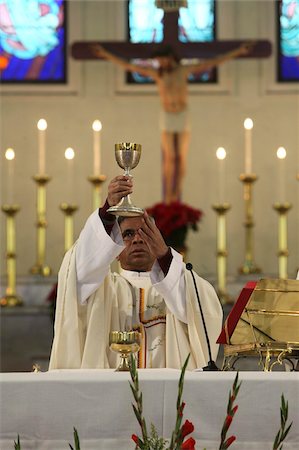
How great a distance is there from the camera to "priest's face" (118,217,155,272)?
5043 mm

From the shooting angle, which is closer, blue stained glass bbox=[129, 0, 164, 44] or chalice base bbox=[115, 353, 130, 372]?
chalice base bbox=[115, 353, 130, 372]

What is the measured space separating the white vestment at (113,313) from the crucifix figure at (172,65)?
435 cm

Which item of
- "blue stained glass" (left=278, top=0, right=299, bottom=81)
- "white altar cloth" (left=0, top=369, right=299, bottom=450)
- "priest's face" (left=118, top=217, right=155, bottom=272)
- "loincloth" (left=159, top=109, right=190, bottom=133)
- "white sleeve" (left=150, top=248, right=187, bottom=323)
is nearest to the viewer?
"white altar cloth" (left=0, top=369, right=299, bottom=450)

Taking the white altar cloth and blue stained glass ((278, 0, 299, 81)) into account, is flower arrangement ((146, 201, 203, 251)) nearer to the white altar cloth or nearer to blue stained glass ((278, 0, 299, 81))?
blue stained glass ((278, 0, 299, 81))

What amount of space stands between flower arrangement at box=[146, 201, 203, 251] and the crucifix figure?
50.5 inches

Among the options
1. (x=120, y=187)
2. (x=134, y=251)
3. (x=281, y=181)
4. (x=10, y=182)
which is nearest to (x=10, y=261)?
(x=10, y=182)

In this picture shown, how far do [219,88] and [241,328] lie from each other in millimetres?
6394

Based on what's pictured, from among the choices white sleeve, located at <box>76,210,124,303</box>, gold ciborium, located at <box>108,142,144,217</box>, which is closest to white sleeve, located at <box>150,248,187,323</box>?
white sleeve, located at <box>76,210,124,303</box>

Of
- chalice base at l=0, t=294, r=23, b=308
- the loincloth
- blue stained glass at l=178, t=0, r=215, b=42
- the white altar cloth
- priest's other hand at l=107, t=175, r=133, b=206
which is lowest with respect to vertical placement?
chalice base at l=0, t=294, r=23, b=308

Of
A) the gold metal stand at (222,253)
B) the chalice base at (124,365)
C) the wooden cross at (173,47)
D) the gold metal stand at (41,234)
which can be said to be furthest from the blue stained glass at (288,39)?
the chalice base at (124,365)

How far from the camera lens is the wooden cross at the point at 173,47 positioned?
9.38 metres

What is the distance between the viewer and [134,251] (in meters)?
5.13

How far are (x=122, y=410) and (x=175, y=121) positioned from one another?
20.9 ft

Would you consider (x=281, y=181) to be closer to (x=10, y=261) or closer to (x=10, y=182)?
(x=10, y=182)
